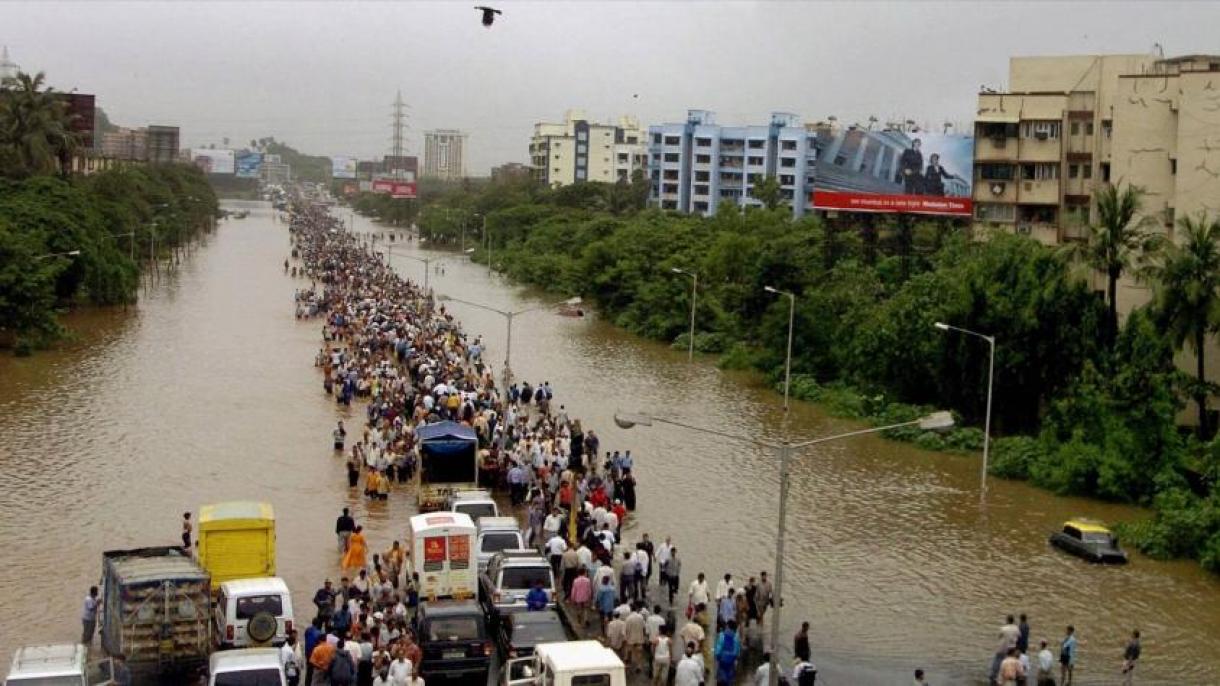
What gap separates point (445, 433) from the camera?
2802 centimetres

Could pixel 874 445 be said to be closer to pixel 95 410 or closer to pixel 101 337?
pixel 95 410

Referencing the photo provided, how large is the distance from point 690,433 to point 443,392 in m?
7.06

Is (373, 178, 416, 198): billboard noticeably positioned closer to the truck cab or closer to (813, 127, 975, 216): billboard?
(813, 127, 975, 216): billboard

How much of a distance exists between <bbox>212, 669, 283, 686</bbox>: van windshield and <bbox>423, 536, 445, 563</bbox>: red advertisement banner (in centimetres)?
485

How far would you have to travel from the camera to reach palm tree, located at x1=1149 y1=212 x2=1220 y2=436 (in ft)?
111

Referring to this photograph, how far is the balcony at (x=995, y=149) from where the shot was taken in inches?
2564

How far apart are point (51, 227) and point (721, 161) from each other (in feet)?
285

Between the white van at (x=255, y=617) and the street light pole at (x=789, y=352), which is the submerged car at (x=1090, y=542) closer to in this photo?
the white van at (x=255, y=617)

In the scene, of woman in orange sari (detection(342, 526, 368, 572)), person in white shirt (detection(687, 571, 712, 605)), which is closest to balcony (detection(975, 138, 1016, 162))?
person in white shirt (detection(687, 571, 712, 605))

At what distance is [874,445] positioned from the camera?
126ft

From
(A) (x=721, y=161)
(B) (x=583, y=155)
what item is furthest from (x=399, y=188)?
(A) (x=721, y=161)

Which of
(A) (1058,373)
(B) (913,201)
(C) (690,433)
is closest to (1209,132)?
(A) (1058,373)

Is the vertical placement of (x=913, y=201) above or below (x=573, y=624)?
above

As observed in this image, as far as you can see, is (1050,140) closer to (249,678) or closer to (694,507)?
(694,507)
